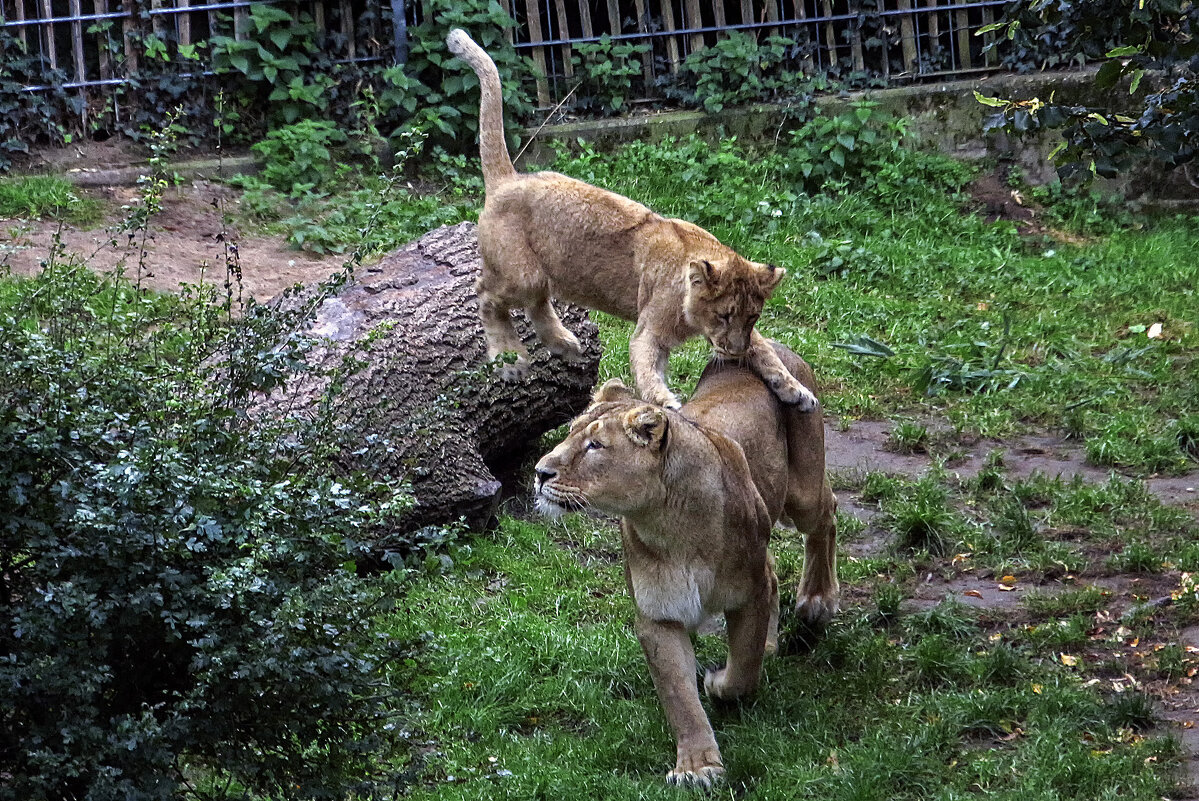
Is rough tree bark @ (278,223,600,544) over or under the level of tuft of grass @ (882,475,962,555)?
over

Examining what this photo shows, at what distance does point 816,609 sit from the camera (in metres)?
6.30

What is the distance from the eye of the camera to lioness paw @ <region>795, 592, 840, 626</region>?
630 cm

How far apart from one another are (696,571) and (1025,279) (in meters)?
7.13

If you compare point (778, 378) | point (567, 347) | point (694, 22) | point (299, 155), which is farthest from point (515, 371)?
point (694, 22)

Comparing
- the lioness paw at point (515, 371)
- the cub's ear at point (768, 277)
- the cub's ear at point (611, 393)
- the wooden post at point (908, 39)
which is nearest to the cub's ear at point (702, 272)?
the cub's ear at point (768, 277)

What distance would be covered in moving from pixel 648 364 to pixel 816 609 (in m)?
1.49

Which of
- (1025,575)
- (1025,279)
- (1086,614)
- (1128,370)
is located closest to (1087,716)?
(1086,614)

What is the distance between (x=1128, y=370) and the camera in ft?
31.1

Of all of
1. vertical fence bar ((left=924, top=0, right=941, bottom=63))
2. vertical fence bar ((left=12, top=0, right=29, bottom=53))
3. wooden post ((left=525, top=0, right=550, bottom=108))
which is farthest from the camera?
vertical fence bar ((left=924, top=0, right=941, bottom=63))

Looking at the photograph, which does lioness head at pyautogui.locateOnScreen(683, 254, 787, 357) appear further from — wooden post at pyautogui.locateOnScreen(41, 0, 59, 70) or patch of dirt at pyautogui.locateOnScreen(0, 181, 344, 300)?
wooden post at pyautogui.locateOnScreen(41, 0, 59, 70)

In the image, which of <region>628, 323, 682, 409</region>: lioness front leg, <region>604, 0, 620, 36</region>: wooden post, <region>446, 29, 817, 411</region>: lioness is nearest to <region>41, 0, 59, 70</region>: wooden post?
<region>604, 0, 620, 36</region>: wooden post

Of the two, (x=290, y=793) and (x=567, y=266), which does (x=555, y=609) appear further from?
(x=290, y=793)

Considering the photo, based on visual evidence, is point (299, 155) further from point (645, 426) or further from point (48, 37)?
point (645, 426)

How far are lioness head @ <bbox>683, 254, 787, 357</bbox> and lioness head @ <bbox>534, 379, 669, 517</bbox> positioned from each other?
1403mm
